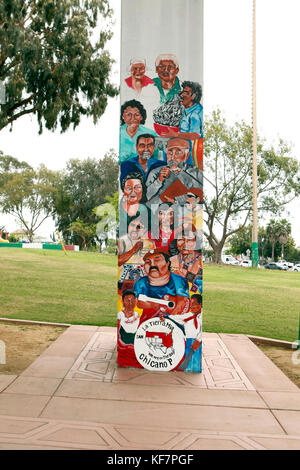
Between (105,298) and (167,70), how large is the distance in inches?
180

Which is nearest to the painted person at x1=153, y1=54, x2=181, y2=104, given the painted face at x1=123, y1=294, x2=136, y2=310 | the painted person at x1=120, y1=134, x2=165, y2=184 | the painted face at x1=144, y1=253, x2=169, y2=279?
the painted person at x1=120, y1=134, x2=165, y2=184

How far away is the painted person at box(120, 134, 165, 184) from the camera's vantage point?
3268 mm

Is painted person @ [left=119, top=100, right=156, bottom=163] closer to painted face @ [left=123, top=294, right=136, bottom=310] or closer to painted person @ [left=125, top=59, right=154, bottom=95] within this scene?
painted person @ [left=125, top=59, right=154, bottom=95]

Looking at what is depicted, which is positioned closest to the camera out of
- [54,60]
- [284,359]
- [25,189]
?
[284,359]

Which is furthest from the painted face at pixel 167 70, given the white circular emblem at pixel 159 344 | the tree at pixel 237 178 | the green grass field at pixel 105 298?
the tree at pixel 237 178

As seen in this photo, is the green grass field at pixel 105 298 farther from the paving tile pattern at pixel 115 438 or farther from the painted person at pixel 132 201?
the paving tile pattern at pixel 115 438

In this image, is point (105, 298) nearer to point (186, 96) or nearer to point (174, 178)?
point (174, 178)

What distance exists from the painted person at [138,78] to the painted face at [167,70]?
9 cm

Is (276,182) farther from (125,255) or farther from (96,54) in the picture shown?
(125,255)

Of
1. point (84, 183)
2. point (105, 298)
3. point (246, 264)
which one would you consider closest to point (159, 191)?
point (105, 298)

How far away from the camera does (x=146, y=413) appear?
240 centimetres

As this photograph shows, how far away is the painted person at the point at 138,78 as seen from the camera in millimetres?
3289

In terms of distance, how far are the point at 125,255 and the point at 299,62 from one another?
10.5 m

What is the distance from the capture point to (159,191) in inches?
129
